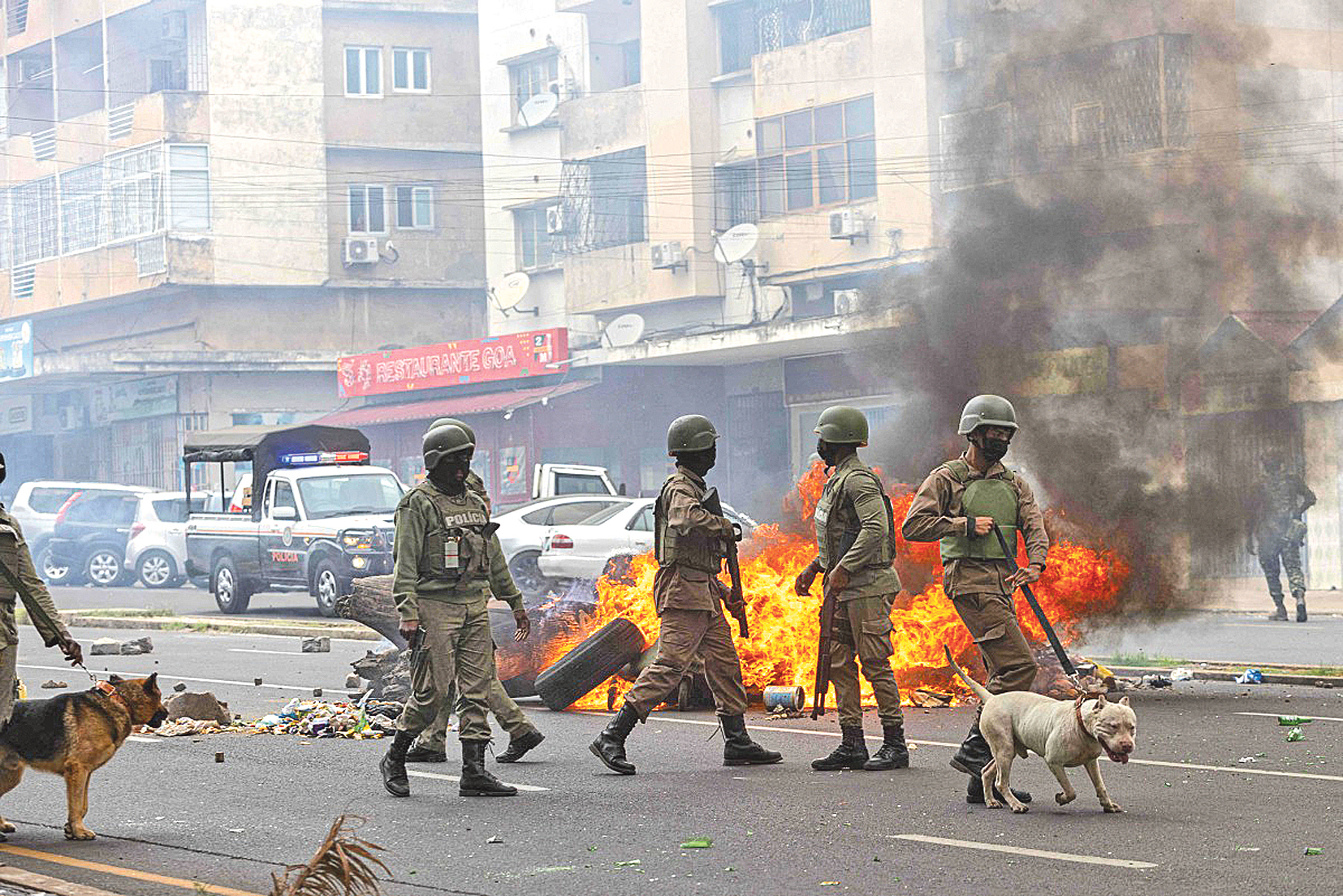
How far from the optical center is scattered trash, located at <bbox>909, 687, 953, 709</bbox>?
12453 millimetres

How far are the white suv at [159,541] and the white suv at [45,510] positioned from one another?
4.60 ft

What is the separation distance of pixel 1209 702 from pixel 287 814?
7.00 metres

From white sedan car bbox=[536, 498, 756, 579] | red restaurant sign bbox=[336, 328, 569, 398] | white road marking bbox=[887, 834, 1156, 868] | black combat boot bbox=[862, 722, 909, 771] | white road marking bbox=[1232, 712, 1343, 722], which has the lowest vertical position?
white road marking bbox=[1232, 712, 1343, 722]

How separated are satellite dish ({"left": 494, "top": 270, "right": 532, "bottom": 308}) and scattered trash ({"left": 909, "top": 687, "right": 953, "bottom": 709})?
104 ft

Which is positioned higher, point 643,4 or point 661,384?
point 643,4

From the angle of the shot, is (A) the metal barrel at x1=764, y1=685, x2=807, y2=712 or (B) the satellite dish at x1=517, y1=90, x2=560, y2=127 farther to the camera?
(B) the satellite dish at x1=517, y1=90, x2=560, y2=127

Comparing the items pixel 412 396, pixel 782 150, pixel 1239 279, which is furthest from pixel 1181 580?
pixel 412 396

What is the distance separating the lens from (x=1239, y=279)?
596 inches

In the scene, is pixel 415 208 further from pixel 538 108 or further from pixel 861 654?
pixel 861 654

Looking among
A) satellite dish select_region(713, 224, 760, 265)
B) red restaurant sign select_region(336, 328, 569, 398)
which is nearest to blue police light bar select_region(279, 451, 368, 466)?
red restaurant sign select_region(336, 328, 569, 398)

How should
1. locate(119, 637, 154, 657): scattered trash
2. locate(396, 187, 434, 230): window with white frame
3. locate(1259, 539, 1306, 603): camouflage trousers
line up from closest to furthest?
locate(119, 637, 154, 657): scattered trash, locate(1259, 539, 1306, 603): camouflage trousers, locate(396, 187, 434, 230): window with white frame

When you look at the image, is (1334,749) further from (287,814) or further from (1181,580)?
(287,814)

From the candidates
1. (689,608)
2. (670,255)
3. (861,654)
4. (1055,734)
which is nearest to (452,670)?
(689,608)

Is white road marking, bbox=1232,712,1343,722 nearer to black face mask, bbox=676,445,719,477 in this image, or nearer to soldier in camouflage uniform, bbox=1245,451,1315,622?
black face mask, bbox=676,445,719,477
